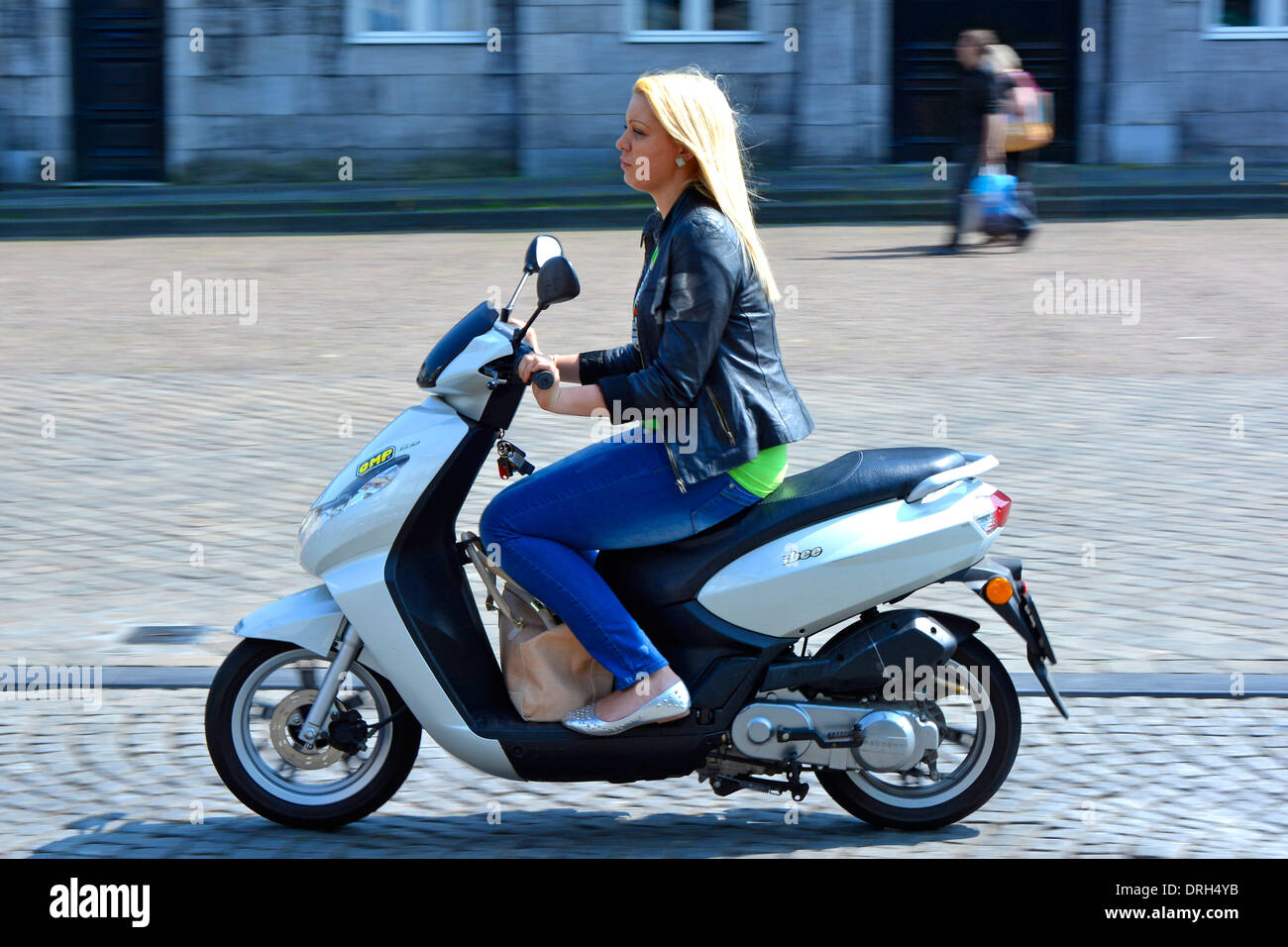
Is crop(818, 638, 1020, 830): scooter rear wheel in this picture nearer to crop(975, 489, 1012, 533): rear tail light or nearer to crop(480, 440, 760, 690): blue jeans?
crop(975, 489, 1012, 533): rear tail light

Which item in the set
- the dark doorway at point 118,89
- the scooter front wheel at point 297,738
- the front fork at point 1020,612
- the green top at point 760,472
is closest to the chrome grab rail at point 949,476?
the front fork at point 1020,612

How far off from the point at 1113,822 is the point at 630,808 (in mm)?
1127

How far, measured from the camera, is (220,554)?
6.04 m

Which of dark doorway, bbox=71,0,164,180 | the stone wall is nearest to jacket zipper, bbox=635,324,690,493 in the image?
dark doorway, bbox=71,0,164,180

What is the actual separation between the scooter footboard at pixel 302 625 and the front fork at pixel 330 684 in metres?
0.03

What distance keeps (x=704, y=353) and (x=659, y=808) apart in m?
1.16

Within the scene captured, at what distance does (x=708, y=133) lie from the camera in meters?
3.51

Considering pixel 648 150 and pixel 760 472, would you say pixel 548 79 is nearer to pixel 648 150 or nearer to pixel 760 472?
pixel 648 150

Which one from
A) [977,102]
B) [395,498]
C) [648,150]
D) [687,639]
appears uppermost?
[977,102]

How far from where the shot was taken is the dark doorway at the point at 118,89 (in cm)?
1908

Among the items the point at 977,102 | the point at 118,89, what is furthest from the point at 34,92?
the point at 977,102
